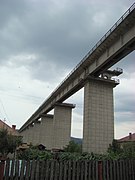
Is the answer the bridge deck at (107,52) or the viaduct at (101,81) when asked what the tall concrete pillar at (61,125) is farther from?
the bridge deck at (107,52)

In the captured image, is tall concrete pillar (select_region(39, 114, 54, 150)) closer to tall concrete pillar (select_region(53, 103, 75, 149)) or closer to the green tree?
tall concrete pillar (select_region(53, 103, 75, 149))

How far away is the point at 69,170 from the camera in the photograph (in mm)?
8852

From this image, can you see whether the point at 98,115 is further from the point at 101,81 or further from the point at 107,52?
the point at 107,52

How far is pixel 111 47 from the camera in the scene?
23797 millimetres

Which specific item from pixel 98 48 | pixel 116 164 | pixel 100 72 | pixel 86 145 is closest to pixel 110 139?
pixel 86 145

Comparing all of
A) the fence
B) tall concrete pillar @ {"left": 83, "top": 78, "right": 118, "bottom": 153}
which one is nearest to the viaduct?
tall concrete pillar @ {"left": 83, "top": 78, "right": 118, "bottom": 153}

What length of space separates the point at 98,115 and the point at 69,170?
20.0 metres

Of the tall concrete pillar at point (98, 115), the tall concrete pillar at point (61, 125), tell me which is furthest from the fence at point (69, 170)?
the tall concrete pillar at point (61, 125)

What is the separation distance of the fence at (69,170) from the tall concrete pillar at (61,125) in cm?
3647

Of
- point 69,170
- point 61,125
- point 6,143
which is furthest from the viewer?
point 61,125

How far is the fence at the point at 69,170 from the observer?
8164 millimetres

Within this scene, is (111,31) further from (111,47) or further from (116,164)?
(116,164)

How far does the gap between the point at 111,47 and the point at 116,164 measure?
52.3 ft

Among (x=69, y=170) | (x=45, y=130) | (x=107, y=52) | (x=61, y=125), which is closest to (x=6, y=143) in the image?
(x=61, y=125)
